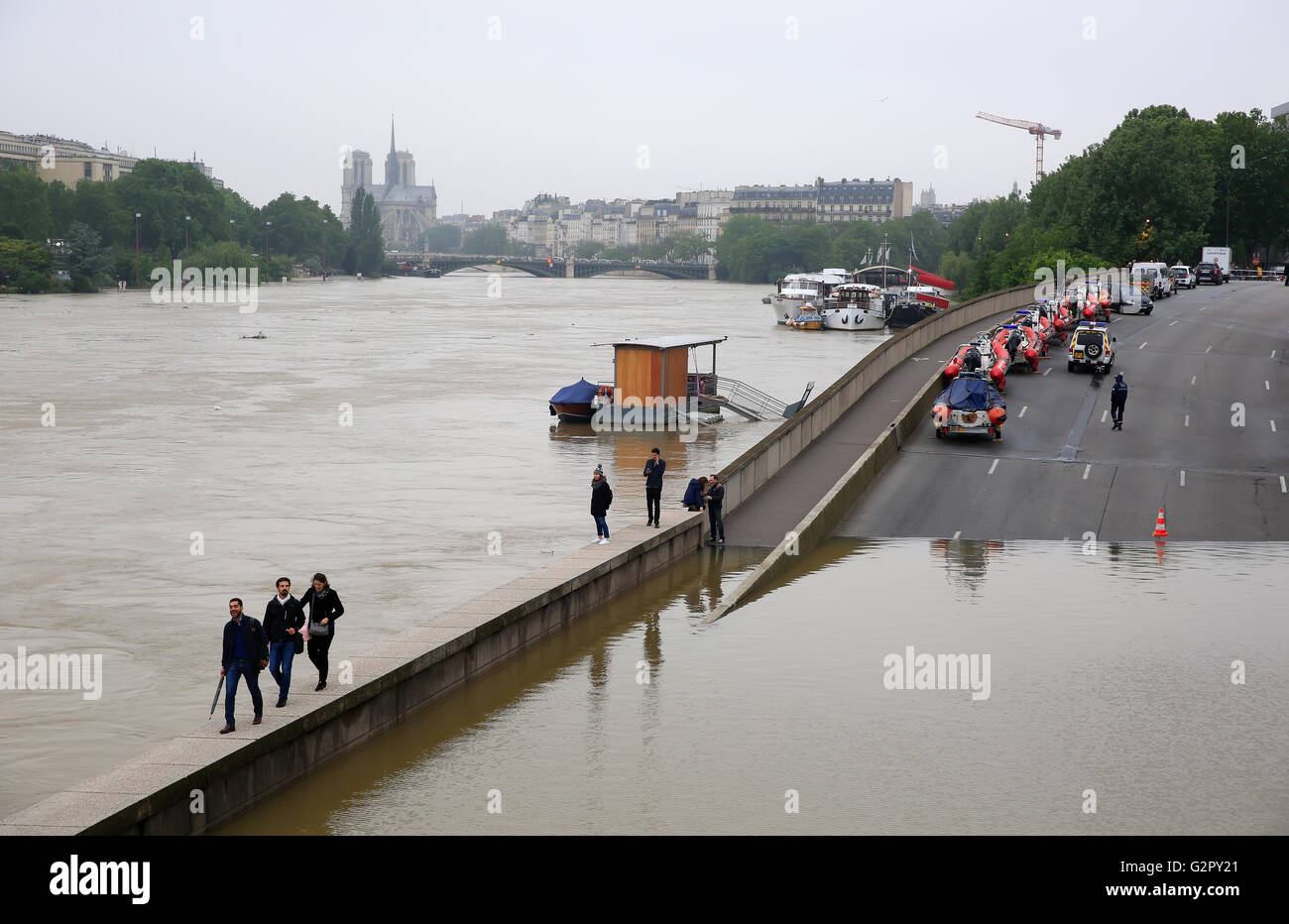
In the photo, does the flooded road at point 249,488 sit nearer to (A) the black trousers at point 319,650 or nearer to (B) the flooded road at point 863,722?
(A) the black trousers at point 319,650

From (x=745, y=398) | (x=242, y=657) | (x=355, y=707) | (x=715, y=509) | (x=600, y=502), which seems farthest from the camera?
(x=745, y=398)

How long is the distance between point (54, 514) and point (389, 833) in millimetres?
21354

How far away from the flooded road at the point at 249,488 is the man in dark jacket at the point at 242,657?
2.88m

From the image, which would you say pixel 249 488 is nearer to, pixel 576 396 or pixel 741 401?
pixel 576 396

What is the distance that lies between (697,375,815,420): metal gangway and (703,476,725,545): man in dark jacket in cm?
2269

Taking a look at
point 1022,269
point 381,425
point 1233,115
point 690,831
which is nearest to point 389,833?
point 690,831

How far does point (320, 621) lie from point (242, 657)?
5.02 feet

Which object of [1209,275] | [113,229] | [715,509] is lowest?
[715,509]

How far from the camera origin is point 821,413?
117 feet

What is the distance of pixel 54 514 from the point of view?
32812 millimetres

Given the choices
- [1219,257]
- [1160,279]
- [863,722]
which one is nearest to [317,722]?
[863,722]

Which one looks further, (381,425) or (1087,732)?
(381,425)

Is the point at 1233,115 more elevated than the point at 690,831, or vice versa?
the point at 1233,115

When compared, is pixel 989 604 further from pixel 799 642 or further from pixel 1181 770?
pixel 1181 770
